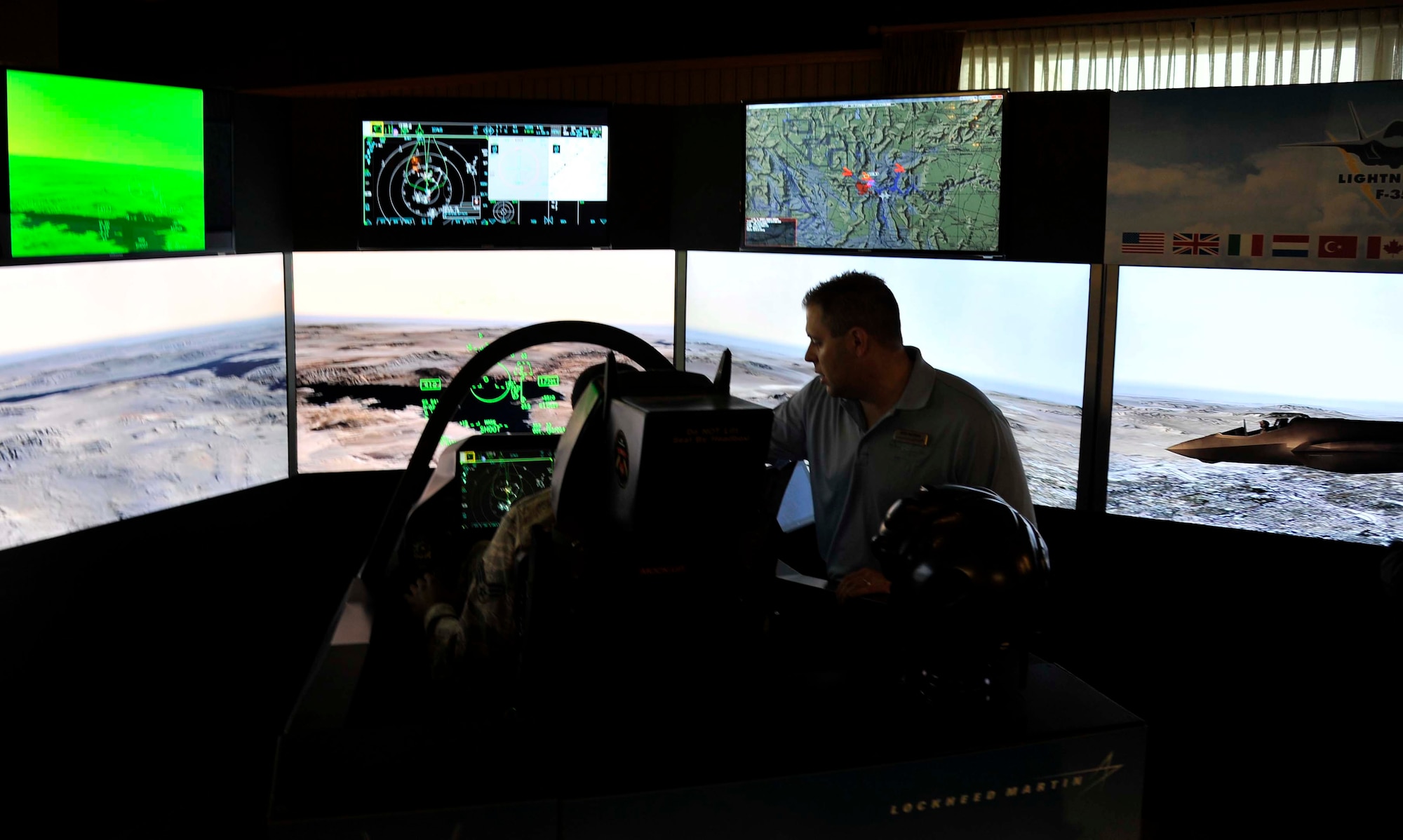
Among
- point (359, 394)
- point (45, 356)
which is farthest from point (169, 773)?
point (359, 394)

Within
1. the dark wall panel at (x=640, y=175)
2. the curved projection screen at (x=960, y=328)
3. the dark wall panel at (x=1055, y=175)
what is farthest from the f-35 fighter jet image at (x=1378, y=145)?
the dark wall panel at (x=640, y=175)

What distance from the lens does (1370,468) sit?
10.4ft

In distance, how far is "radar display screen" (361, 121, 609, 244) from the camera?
3.62m

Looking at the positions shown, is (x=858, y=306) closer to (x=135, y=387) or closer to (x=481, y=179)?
(x=481, y=179)

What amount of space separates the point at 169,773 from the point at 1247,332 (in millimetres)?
3206

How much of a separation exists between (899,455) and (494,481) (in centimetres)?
86

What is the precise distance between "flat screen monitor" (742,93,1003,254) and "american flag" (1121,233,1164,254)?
38 cm

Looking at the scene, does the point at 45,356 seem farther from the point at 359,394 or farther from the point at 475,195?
the point at 475,195

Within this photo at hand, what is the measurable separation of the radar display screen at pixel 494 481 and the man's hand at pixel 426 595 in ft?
1.01

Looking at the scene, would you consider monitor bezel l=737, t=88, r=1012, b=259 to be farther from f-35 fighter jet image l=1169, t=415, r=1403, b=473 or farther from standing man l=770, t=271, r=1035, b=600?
standing man l=770, t=271, r=1035, b=600

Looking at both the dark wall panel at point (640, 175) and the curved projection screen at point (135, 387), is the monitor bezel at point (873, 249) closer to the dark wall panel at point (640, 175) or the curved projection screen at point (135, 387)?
the dark wall panel at point (640, 175)

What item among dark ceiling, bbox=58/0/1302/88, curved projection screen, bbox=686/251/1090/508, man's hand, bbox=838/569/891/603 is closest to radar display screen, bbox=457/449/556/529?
man's hand, bbox=838/569/891/603

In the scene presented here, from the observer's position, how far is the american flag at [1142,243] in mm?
3271

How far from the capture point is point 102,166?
119 inches
